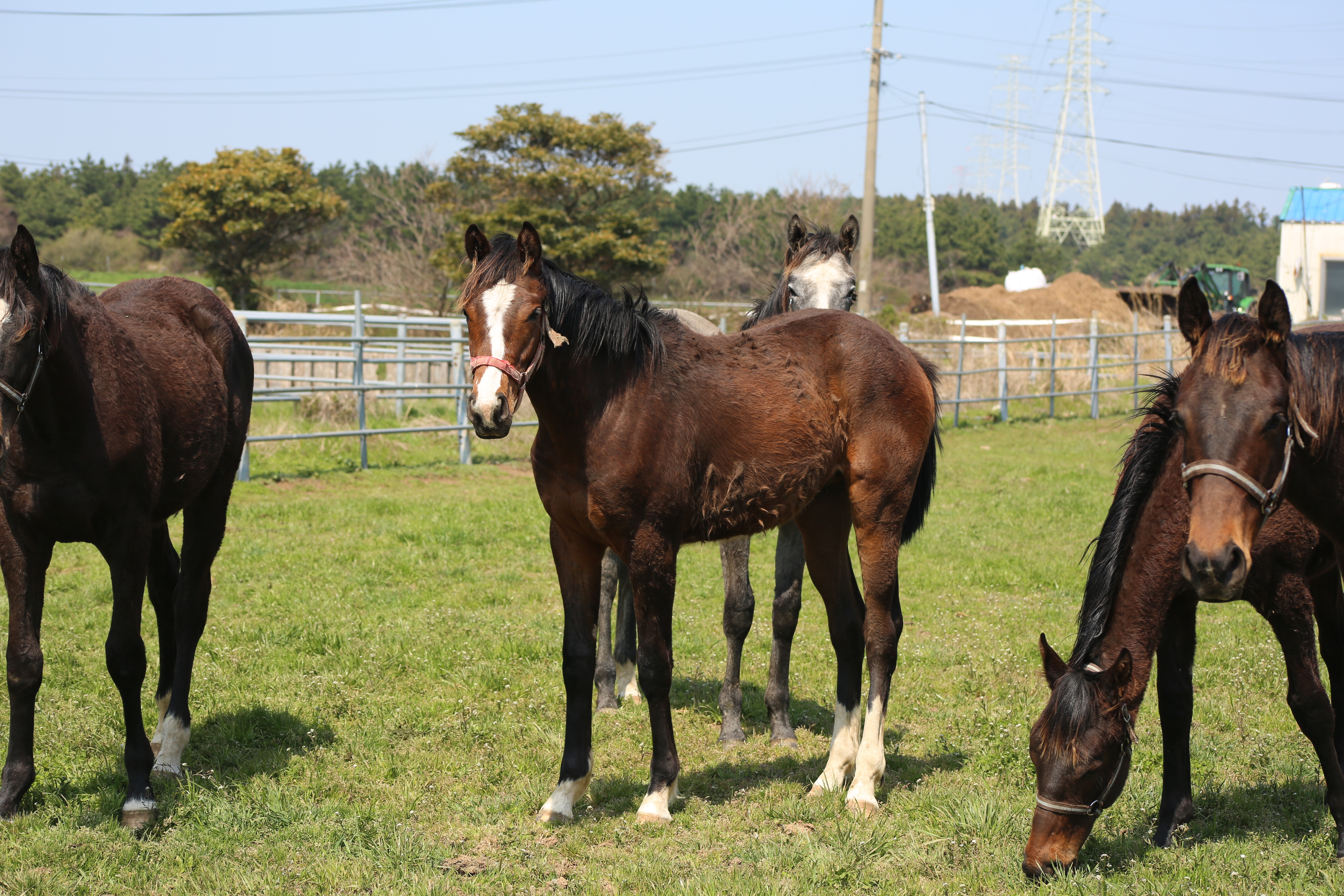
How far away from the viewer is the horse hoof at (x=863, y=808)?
385cm

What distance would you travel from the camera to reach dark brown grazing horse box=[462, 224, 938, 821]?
3572mm

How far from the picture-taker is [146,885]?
319 centimetres

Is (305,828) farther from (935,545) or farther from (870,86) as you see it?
(870,86)

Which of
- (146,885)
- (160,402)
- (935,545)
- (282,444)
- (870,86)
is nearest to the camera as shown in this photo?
(146,885)

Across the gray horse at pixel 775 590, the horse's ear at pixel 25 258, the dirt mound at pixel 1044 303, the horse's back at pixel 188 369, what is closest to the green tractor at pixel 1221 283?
the dirt mound at pixel 1044 303

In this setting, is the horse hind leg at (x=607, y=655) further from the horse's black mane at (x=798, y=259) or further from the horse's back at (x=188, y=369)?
the horse's back at (x=188, y=369)

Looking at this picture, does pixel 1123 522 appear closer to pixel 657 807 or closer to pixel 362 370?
pixel 657 807

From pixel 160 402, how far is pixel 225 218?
2871 centimetres

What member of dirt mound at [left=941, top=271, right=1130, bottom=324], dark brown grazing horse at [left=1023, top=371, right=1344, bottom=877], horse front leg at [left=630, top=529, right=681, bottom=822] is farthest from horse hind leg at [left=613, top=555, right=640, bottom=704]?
dirt mound at [left=941, top=271, right=1130, bottom=324]

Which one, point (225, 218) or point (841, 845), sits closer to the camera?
point (841, 845)

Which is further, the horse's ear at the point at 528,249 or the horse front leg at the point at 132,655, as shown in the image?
the horse front leg at the point at 132,655

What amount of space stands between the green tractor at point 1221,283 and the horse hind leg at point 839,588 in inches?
1185

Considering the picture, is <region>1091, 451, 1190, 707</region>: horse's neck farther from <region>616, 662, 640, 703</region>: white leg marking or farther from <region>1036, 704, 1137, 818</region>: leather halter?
<region>616, 662, 640, 703</region>: white leg marking

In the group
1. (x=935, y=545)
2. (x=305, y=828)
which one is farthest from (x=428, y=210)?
(x=305, y=828)
